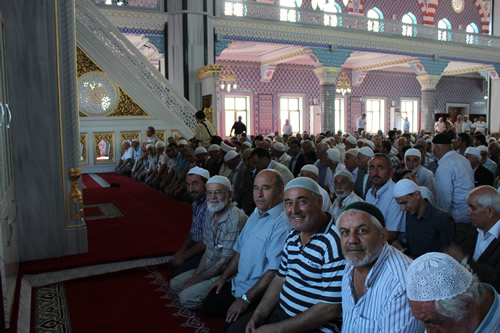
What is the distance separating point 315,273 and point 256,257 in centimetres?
56

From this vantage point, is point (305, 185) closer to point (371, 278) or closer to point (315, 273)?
point (315, 273)

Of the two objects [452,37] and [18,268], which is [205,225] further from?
[452,37]

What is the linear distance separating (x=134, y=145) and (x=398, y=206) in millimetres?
6366

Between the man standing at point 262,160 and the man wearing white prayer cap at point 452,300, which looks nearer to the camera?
the man wearing white prayer cap at point 452,300

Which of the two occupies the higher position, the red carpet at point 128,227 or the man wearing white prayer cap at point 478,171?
the man wearing white prayer cap at point 478,171

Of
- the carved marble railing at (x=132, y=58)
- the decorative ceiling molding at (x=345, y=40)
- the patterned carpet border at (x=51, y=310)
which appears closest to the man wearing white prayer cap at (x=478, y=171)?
the patterned carpet border at (x=51, y=310)

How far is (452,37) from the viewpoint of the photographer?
14422 millimetres

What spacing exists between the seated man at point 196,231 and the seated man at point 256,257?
0.54 metres

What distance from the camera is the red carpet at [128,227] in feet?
11.0

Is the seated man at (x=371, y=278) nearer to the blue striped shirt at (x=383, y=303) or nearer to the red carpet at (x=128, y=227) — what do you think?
the blue striped shirt at (x=383, y=303)

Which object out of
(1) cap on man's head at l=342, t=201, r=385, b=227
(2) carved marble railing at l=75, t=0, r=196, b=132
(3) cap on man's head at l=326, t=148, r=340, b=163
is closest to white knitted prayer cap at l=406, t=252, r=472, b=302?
(1) cap on man's head at l=342, t=201, r=385, b=227

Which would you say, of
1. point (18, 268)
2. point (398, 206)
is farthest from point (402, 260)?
point (18, 268)

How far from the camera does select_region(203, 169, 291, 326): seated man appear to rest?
7.18 ft

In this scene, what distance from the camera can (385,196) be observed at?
305 centimetres
